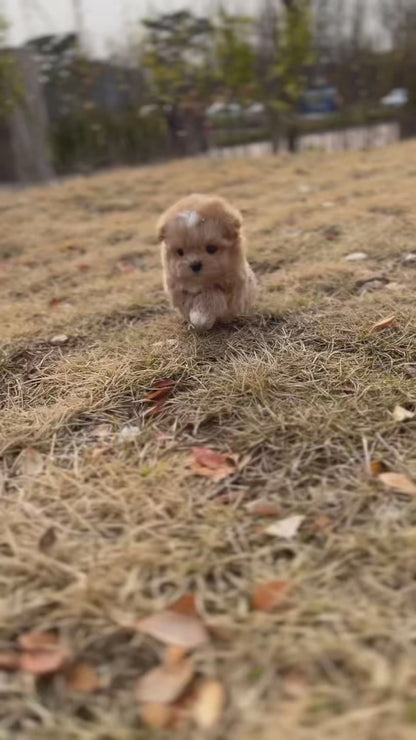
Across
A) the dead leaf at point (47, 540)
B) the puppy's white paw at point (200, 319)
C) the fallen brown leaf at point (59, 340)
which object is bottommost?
the dead leaf at point (47, 540)

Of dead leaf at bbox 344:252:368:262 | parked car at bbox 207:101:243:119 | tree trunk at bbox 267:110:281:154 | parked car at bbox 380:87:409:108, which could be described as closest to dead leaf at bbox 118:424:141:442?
dead leaf at bbox 344:252:368:262

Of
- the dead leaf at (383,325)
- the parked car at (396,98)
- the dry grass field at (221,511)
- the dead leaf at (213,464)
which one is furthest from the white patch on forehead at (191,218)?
the parked car at (396,98)

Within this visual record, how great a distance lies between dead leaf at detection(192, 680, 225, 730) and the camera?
0.84 metres

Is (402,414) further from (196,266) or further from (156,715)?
(156,715)

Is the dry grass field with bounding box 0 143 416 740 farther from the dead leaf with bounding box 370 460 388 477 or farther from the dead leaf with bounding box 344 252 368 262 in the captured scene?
the dead leaf with bounding box 344 252 368 262

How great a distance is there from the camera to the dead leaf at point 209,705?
84 centimetres

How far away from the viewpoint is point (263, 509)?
1267 mm

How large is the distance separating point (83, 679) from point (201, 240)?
1412 mm

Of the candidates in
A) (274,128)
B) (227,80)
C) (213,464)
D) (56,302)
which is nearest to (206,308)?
(213,464)

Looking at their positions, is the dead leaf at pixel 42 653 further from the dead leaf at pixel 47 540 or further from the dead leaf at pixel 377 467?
the dead leaf at pixel 377 467

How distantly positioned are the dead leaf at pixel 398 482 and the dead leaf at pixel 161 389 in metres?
0.71

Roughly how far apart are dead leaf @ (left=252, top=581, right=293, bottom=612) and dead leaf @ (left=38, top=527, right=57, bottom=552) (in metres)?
0.44

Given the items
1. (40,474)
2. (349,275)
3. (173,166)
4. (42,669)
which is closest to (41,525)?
(40,474)

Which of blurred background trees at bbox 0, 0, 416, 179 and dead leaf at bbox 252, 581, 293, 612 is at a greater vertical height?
blurred background trees at bbox 0, 0, 416, 179
